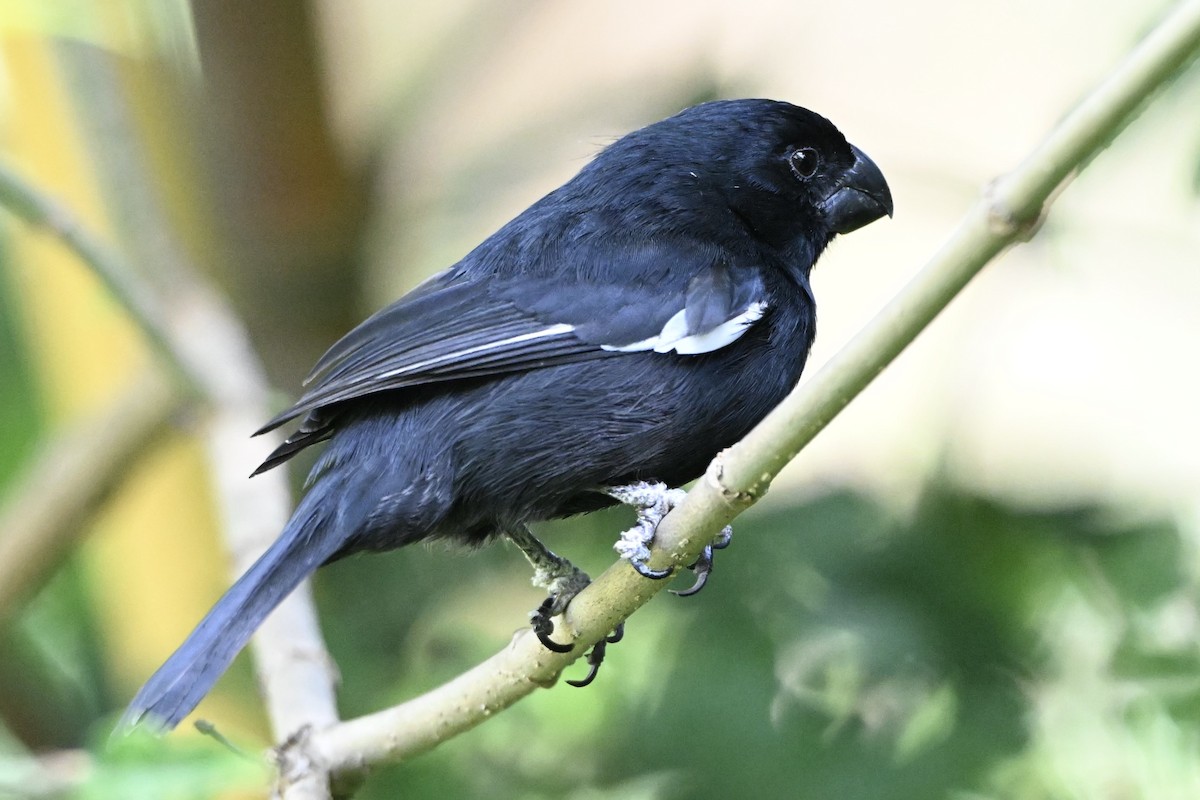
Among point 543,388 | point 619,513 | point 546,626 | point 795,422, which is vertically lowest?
point 619,513

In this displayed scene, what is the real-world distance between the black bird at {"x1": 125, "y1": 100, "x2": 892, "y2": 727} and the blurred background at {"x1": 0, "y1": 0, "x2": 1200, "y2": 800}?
570 mm

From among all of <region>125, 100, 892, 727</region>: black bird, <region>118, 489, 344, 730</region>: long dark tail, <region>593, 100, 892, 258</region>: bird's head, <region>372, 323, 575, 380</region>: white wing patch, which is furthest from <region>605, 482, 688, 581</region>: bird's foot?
<region>593, 100, 892, 258</region>: bird's head

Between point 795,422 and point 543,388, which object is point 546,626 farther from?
point 795,422

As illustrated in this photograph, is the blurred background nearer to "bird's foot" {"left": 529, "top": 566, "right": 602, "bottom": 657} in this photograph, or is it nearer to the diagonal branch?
the diagonal branch

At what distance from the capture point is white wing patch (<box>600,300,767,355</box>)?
2.52 metres

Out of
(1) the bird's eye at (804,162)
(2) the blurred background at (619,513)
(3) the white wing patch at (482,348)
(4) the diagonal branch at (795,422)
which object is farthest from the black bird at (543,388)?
(2) the blurred background at (619,513)

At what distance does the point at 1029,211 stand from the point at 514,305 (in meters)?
1.43

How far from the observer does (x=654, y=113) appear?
13.5 ft

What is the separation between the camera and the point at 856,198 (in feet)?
10.3

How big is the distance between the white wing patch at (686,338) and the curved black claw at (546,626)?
513mm

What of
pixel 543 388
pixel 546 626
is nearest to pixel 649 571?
pixel 546 626

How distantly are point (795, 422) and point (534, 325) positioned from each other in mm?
1111

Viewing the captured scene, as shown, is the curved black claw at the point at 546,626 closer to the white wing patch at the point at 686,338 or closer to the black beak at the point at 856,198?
the white wing patch at the point at 686,338

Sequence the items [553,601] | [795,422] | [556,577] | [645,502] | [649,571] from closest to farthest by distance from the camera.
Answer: [795,422]
[649,571]
[645,502]
[553,601]
[556,577]
